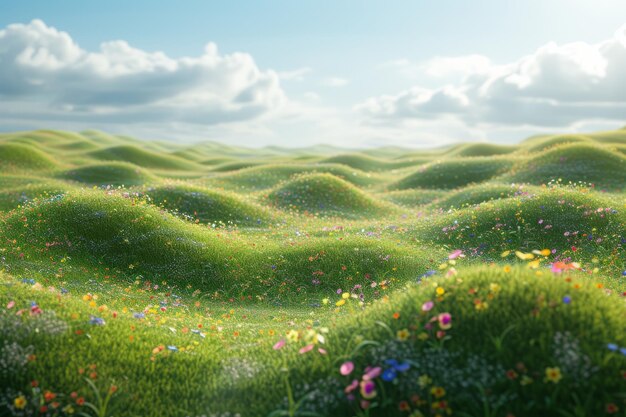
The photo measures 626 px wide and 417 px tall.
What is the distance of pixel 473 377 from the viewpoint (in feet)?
25.2

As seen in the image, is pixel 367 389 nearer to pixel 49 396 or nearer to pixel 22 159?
pixel 49 396

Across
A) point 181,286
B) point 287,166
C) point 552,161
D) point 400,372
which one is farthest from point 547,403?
point 287,166

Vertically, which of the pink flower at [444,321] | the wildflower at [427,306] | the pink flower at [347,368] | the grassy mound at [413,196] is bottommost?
the grassy mound at [413,196]

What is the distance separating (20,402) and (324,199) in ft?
108

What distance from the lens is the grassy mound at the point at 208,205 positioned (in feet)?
104

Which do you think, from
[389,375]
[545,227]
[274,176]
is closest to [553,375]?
[389,375]

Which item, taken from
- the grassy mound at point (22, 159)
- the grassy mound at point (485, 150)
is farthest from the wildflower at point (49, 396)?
the grassy mound at point (485, 150)

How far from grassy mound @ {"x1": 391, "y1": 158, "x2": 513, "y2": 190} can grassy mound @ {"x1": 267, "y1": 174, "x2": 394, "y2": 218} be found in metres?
12.6

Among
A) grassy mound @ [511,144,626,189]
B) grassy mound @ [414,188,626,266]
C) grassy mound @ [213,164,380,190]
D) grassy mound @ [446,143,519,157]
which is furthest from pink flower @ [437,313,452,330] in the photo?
grassy mound @ [446,143,519,157]

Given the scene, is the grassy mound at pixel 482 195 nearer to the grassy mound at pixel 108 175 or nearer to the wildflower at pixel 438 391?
the wildflower at pixel 438 391

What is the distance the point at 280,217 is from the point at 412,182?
898 inches

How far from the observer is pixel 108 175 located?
55.5 m

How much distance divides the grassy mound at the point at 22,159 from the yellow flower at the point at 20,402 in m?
57.9

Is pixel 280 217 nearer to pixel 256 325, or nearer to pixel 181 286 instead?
pixel 181 286
